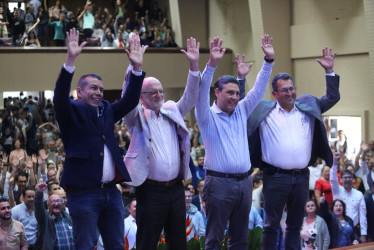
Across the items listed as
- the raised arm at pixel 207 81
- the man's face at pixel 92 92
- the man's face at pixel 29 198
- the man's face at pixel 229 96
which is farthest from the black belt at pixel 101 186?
the man's face at pixel 29 198

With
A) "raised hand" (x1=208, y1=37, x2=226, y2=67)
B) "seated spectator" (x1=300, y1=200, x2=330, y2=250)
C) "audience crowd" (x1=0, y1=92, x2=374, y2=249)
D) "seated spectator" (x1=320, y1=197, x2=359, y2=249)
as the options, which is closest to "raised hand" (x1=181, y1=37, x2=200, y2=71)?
"raised hand" (x1=208, y1=37, x2=226, y2=67)

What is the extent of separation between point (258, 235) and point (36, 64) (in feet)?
31.7

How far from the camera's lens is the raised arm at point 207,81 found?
387 cm

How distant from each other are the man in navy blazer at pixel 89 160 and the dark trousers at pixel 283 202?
3.62 feet

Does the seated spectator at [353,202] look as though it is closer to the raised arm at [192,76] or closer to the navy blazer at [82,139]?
the raised arm at [192,76]

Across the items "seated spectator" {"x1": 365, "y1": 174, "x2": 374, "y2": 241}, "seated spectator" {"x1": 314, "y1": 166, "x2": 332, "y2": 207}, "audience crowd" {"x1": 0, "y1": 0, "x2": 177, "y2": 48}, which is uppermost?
"audience crowd" {"x1": 0, "y1": 0, "x2": 177, "y2": 48}

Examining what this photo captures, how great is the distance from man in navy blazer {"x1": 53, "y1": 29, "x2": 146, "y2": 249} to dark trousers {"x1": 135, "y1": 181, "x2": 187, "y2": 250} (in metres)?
0.25

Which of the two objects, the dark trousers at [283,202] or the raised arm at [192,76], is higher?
the raised arm at [192,76]

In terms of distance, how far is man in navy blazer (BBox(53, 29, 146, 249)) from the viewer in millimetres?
3312

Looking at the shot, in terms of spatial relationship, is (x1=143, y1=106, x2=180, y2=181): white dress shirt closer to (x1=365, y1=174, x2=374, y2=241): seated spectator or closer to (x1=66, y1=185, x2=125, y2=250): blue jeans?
(x1=66, y1=185, x2=125, y2=250): blue jeans

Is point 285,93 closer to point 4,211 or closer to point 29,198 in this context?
point 4,211

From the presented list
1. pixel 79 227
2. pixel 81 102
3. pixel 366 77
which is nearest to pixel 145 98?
pixel 81 102

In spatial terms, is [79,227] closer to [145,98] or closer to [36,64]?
[145,98]

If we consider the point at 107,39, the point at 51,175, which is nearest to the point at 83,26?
the point at 107,39
